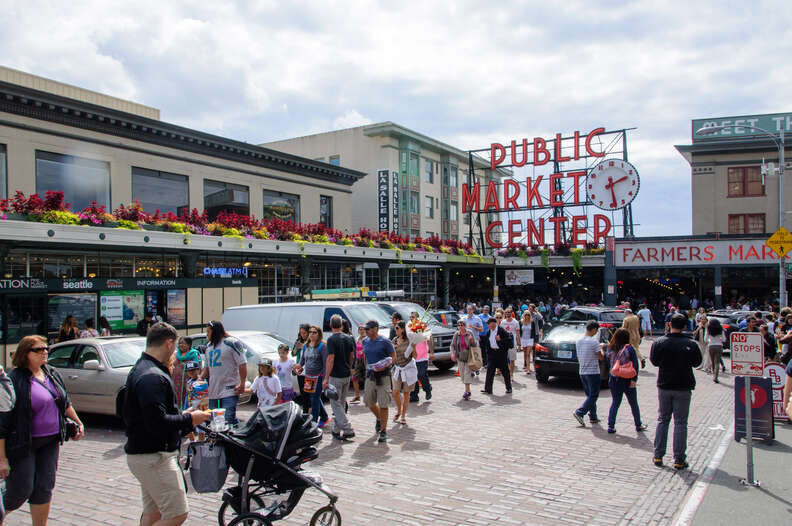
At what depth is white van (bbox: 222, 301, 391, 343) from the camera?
13.6 meters

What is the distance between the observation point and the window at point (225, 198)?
2715cm

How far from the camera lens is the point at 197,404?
8648 millimetres

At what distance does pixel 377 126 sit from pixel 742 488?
3930 centimetres

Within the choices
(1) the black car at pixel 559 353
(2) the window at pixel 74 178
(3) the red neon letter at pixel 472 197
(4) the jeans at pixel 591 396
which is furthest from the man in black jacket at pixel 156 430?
(3) the red neon letter at pixel 472 197

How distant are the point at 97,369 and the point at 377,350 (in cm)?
464

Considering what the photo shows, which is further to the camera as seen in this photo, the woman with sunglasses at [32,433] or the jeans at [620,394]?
the jeans at [620,394]

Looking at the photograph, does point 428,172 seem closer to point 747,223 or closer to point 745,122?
point 747,223

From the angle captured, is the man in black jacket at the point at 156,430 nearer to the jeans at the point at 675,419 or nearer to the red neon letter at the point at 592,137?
the jeans at the point at 675,419

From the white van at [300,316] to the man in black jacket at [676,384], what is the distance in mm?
6971

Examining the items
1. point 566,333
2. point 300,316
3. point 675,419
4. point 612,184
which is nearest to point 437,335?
point 566,333

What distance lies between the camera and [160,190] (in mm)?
24859

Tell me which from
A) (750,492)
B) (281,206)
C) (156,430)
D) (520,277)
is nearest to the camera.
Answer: (156,430)

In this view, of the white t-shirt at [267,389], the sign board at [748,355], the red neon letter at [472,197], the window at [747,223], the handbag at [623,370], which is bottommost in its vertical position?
the white t-shirt at [267,389]

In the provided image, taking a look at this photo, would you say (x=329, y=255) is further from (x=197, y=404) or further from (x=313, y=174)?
(x=197, y=404)
